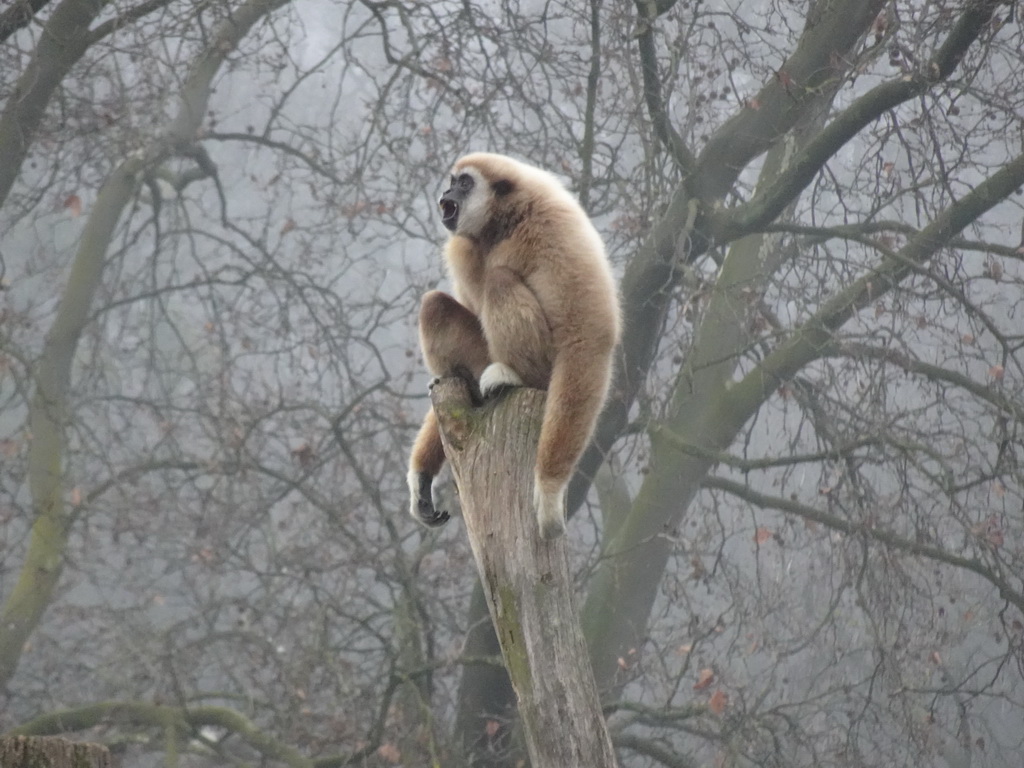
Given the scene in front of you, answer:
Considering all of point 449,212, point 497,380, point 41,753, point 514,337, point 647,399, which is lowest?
point 41,753

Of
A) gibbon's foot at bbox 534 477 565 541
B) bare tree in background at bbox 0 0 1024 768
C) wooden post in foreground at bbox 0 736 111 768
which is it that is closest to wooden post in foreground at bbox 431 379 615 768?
gibbon's foot at bbox 534 477 565 541

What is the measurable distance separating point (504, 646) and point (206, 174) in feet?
25.6

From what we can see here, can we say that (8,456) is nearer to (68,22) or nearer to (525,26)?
(68,22)

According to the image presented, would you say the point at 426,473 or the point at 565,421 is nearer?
the point at 565,421

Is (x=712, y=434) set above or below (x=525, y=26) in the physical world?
below

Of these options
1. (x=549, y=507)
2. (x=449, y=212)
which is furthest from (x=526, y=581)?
(x=449, y=212)

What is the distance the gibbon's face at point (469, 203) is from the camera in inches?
157

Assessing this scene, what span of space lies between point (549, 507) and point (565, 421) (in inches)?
11.8

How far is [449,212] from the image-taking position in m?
3.97

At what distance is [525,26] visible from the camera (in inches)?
286

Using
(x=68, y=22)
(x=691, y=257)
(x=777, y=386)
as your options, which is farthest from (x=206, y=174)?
(x=777, y=386)

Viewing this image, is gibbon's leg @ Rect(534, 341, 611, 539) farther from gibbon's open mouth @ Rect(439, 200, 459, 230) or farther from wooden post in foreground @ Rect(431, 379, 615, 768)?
gibbon's open mouth @ Rect(439, 200, 459, 230)

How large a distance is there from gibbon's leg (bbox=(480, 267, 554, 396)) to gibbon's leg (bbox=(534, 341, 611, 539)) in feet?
0.35

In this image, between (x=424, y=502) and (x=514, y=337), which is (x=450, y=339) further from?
(x=424, y=502)
